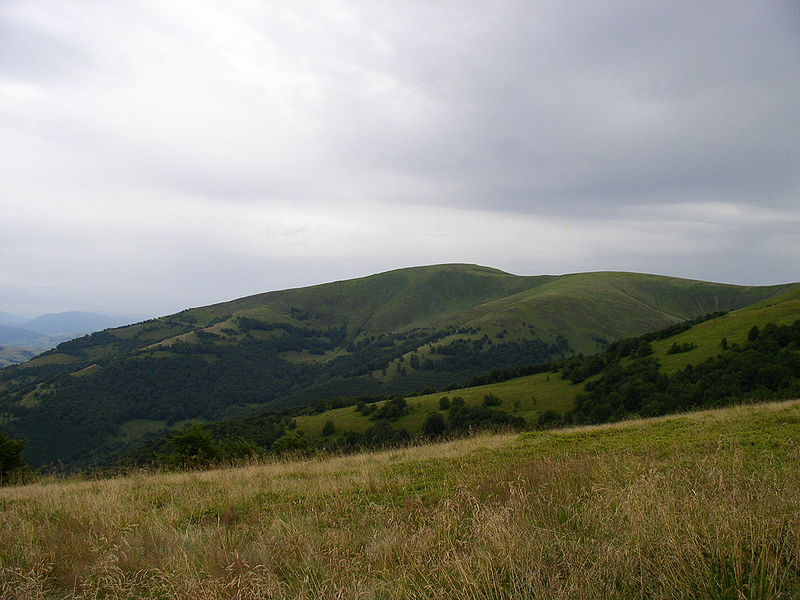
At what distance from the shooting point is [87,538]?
5559 mm

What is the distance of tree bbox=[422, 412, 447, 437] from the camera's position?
79.3m

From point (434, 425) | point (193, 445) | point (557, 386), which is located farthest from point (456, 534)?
point (557, 386)

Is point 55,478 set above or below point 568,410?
above

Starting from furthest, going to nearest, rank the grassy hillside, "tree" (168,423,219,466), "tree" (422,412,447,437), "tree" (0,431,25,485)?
"tree" (422,412,447,437), the grassy hillside, "tree" (0,431,25,485), "tree" (168,423,219,466)

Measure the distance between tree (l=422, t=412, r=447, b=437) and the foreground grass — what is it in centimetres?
7404

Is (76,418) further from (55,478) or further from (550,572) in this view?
(550,572)

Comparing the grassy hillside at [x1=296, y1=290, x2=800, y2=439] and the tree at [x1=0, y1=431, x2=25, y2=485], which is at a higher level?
the tree at [x1=0, y1=431, x2=25, y2=485]

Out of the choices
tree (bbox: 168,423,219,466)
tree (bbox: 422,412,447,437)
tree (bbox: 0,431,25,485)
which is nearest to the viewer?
tree (bbox: 168,423,219,466)

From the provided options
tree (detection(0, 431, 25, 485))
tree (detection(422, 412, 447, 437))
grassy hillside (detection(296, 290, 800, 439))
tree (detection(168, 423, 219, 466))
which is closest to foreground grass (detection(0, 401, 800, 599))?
tree (detection(168, 423, 219, 466))

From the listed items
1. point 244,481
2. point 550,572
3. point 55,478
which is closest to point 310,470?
point 244,481

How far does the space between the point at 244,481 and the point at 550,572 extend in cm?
779

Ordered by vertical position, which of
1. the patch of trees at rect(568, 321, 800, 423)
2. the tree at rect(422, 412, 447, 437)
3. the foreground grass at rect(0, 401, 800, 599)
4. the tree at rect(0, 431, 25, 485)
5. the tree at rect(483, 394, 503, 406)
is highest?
the foreground grass at rect(0, 401, 800, 599)

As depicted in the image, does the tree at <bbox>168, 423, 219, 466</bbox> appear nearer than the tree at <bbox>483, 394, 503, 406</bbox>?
Yes

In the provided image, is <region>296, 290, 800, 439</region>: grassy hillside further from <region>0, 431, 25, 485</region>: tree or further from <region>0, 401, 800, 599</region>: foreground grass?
<region>0, 401, 800, 599</region>: foreground grass
